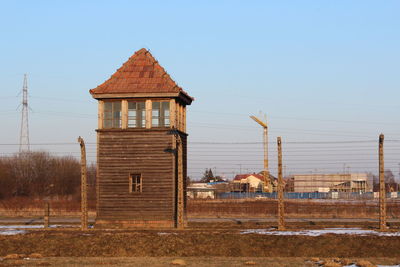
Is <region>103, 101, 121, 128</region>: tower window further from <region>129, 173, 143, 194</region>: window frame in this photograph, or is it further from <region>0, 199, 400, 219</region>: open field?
<region>0, 199, 400, 219</region>: open field

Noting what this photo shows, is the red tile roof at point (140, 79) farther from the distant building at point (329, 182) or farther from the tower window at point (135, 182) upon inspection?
the distant building at point (329, 182)

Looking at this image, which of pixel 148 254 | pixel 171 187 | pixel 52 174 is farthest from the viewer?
pixel 52 174

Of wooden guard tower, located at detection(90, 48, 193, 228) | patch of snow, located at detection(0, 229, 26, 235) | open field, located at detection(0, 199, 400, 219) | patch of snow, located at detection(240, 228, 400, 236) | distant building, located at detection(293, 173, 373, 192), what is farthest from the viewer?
distant building, located at detection(293, 173, 373, 192)

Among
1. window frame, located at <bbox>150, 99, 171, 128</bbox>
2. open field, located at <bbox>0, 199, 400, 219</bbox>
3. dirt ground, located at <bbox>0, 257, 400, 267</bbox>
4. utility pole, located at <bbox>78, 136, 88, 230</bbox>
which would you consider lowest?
dirt ground, located at <bbox>0, 257, 400, 267</bbox>

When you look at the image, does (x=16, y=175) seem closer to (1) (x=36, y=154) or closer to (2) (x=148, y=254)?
(1) (x=36, y=154)

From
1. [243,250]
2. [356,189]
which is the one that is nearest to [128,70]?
[243,250]

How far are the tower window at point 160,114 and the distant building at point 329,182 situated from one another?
73.8 meters

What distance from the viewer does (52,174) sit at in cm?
10175

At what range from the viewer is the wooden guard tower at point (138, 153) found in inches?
1328

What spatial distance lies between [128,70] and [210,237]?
12.5 metres

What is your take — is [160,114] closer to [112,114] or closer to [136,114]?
[136,114]

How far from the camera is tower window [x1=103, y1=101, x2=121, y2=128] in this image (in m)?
34.2

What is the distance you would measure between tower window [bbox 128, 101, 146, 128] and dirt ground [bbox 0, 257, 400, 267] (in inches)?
503

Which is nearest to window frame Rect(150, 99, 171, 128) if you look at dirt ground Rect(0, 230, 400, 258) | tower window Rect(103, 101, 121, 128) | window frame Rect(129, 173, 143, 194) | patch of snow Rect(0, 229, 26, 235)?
tower window Rect(103, 101, 121, 128)
